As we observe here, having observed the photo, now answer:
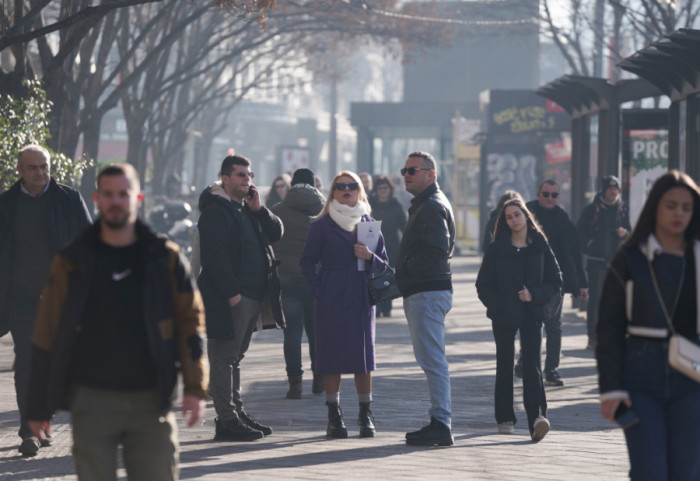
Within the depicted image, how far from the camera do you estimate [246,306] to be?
8.55m

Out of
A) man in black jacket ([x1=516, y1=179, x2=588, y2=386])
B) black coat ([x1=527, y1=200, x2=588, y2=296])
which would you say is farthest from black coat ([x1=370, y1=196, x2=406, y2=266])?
black coat ([x1=527, y1=200, x2=588, y2=296])

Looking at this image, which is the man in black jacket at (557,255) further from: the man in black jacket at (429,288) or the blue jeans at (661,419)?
the blue jeans at (661,419)

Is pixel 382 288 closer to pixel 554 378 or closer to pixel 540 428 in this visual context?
pixel 540 428

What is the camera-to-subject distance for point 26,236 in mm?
8156

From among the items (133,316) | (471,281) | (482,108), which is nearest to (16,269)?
(133,316)

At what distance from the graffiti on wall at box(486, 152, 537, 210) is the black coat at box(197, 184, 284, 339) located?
23.5m

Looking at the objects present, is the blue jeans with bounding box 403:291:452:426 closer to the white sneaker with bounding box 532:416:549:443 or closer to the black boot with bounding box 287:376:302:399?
the white sneaker with bounding box 532:416:549:443

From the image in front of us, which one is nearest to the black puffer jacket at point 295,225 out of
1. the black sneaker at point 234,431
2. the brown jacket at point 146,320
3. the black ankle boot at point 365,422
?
the black ankle boot at point 365,422

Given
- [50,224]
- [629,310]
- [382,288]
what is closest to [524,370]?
[382,288]

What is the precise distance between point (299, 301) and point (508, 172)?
70.9 feet

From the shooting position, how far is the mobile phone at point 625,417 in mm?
4980

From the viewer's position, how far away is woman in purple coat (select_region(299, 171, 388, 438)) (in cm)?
857

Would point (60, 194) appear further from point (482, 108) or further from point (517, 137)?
point (482, 108)

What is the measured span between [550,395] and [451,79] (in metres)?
51.2
